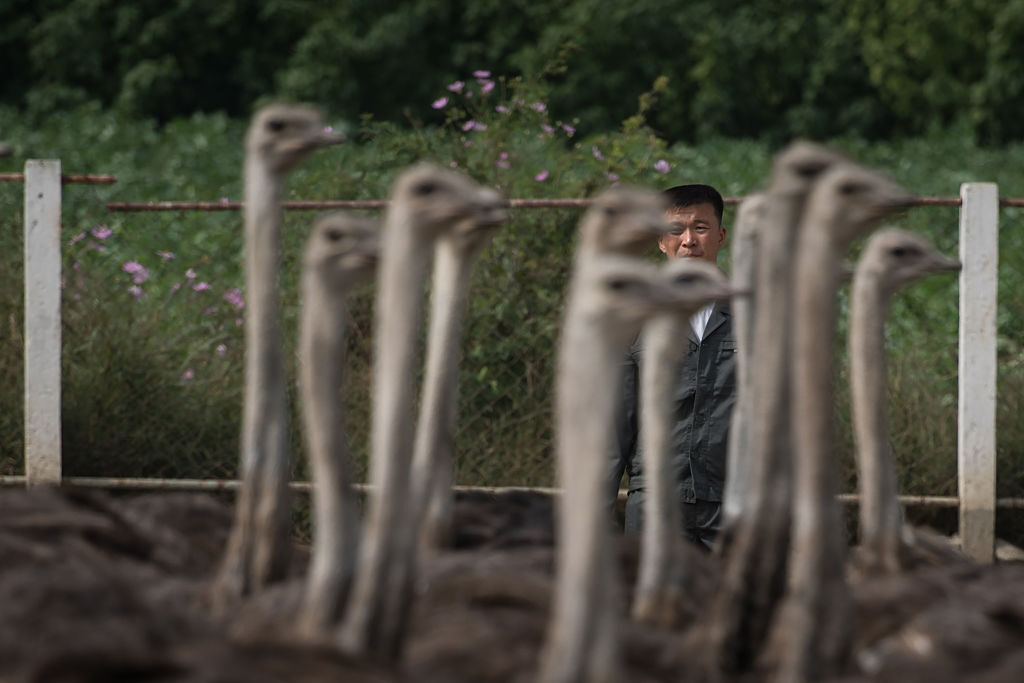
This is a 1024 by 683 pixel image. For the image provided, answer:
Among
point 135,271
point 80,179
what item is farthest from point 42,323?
point 135,271

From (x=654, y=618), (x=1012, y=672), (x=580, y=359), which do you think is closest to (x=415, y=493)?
(x=654, y=618)

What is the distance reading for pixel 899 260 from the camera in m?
4.48

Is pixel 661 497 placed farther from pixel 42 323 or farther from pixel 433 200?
pixel 42 323

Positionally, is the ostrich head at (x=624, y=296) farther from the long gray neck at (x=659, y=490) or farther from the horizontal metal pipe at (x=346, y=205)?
the horizontal metal pipe at (x=346, y=205)

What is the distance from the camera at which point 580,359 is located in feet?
10.9

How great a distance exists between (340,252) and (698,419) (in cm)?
236

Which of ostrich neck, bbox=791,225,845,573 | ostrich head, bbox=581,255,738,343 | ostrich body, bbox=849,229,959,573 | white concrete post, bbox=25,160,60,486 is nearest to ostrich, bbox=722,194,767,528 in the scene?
ostrich body, bbox=849,229,959,573

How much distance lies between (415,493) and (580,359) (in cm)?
105

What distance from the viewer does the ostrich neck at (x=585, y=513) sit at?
3225 millimetres

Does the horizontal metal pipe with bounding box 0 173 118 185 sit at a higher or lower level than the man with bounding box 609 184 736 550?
higher

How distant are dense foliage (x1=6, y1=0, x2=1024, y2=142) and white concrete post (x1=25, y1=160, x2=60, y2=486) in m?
16.7

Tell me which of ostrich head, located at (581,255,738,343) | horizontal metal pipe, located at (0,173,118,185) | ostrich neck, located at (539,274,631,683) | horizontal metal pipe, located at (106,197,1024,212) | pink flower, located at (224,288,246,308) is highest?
horizontal metal pipe, located at (0,173,118,185)

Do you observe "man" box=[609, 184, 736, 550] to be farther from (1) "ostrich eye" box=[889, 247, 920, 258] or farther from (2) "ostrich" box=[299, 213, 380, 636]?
(2) "ostrich" box=[299, 213, 380, 636]

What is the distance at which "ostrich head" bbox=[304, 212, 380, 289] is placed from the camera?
4047mm
